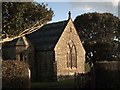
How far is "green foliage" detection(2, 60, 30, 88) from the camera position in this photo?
22189 mm

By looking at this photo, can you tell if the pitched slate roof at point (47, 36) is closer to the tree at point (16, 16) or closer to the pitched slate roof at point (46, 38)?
the pitched slate roof at point (46, 38)

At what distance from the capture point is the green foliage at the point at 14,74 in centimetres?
2219

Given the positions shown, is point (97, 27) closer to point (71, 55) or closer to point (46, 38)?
point (71, 55)

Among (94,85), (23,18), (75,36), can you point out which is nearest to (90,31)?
(75,36)

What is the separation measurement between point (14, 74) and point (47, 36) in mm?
28076

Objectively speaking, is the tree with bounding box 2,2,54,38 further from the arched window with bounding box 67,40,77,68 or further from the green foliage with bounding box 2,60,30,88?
the arched window with bounding box 67,40,77,68

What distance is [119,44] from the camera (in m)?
72.9

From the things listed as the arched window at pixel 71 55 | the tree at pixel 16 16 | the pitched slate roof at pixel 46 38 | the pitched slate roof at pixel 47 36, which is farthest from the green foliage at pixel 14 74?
the arched window at pixel 71 55

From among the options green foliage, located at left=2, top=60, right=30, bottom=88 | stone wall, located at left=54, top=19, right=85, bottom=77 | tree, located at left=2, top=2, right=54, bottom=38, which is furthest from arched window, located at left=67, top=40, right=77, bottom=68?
green foliage, located at left=2, top=60, right=30, bottom=88

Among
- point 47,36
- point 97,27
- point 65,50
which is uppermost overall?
point 97,27

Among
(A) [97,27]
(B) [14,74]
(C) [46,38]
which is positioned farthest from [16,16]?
(A) [97,27]

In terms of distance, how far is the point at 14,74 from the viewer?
22.6 meters

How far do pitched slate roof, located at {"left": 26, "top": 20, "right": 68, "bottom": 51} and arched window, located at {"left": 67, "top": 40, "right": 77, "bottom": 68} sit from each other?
8.49 feet

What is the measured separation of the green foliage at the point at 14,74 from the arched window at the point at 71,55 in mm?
27243
